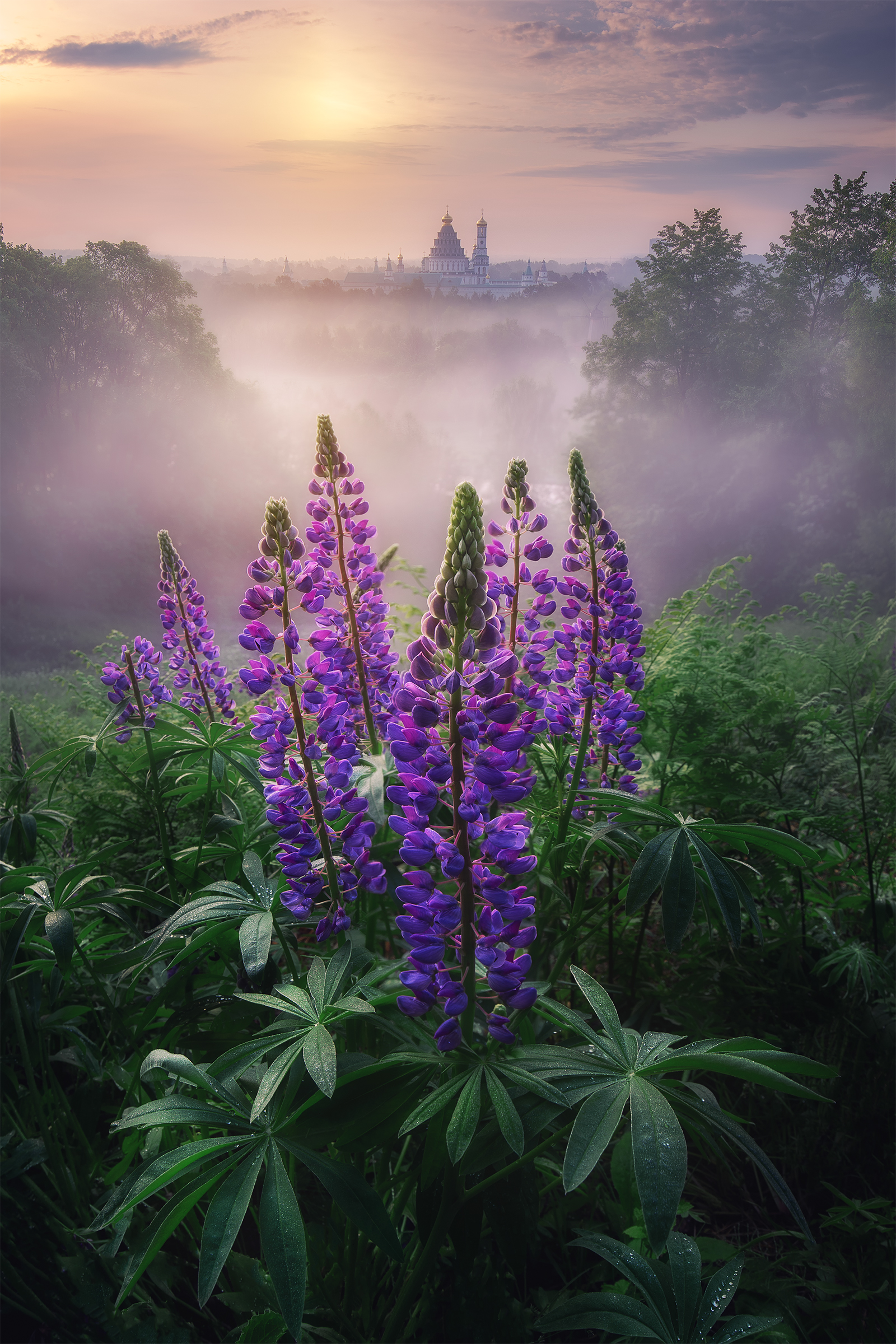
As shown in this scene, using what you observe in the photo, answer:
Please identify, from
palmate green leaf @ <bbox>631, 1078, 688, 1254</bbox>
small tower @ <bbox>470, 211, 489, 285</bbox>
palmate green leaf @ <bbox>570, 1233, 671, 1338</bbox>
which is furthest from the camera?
small tower @ <bbox>470, 211, 489, 285</bbox>

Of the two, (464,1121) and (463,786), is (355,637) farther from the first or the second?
(464,1121)

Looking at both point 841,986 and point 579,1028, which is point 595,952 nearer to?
point 841,986

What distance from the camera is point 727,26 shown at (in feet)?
10.7

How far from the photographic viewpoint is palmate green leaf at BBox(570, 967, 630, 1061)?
0.93 m

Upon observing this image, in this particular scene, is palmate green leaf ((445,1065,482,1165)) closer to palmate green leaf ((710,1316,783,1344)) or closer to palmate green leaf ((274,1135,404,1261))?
palmate green leaf ((274,1135,404,1261))

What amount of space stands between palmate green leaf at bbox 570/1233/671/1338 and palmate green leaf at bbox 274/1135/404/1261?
249 millimetres

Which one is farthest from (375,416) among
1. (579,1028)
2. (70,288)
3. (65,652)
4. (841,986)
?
(579,1028)

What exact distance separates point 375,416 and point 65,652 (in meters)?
1.94

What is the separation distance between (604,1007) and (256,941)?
0.42 m

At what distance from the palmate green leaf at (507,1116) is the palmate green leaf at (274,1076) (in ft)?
0.67

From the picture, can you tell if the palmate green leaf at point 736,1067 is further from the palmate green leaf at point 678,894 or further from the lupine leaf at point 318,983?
the lupine leaf at point 318,983

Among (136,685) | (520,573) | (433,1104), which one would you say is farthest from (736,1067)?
(136,685)

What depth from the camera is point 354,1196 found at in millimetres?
862

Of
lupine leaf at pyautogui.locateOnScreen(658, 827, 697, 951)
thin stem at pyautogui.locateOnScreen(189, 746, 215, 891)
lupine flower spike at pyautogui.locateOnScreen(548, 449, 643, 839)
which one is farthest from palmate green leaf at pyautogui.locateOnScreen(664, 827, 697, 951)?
thin stem at pyautogui.locateOnScreen(189, 746, 215, 891)
